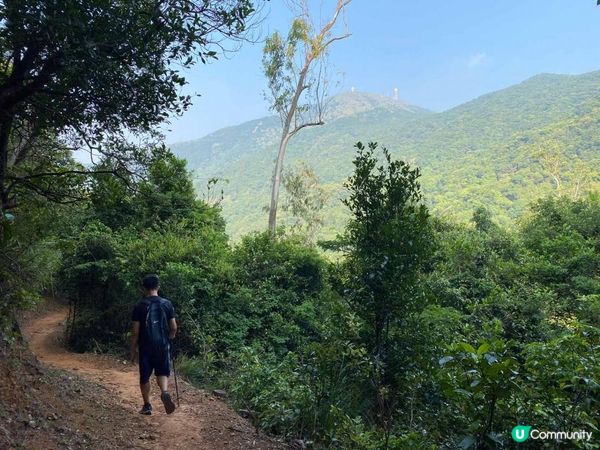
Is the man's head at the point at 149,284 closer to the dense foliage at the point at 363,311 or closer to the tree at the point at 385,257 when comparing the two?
the dense foliage at the point at 363,311

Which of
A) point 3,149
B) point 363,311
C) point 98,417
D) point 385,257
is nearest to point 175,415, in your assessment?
point 98,417

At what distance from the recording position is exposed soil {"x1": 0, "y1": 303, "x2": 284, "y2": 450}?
411cm

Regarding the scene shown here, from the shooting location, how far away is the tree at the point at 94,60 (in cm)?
342

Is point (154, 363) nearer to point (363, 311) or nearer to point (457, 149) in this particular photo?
point (363, 311)

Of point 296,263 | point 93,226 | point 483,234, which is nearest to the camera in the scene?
point 93,226

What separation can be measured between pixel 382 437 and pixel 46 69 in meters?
4.58

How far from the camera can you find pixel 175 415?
565cm

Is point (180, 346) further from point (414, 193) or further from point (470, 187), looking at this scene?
point (470, 187)

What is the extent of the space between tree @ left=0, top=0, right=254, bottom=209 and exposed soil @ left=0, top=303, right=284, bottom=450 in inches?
78.3

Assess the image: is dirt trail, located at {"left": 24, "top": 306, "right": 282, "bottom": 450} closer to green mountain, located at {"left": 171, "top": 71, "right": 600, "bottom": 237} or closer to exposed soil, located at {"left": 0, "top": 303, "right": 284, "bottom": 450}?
exposed soil, located at {"left": 0, "top": 303, "right": 284, "bottom": 450}

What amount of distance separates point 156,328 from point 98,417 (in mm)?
1246

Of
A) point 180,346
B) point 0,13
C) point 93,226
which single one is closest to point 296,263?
point 180,346

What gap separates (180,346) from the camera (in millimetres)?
10031

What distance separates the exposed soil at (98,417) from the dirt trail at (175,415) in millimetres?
11
